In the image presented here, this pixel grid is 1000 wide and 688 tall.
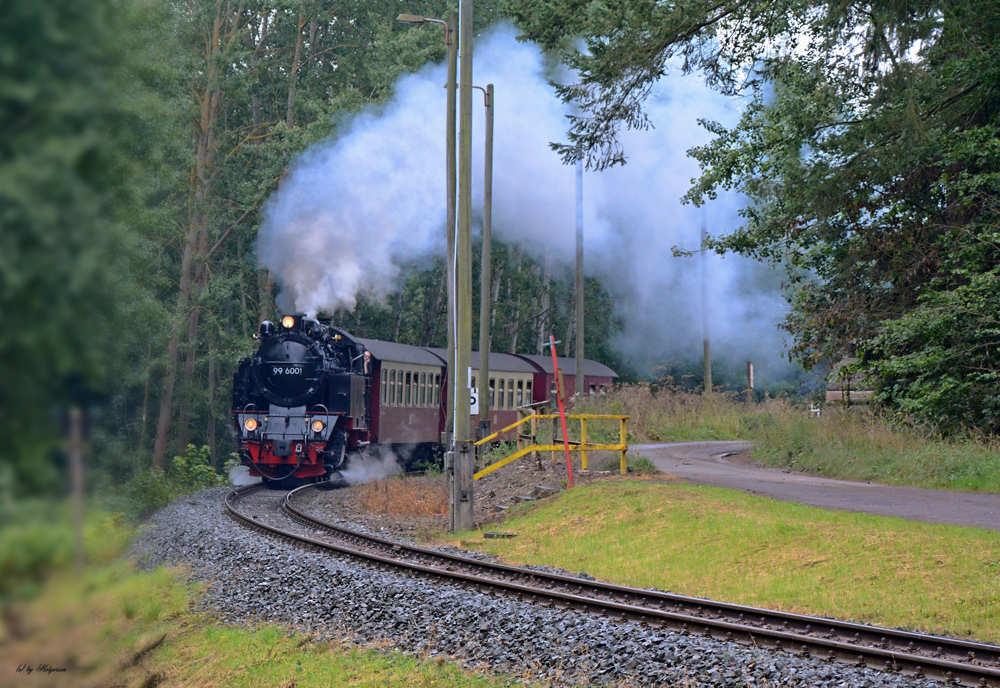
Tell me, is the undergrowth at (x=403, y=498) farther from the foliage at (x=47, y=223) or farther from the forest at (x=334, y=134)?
the foliage at (x=47, y=223)

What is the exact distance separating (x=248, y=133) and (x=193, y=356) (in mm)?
9818

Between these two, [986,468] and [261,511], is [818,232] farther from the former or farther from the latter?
[261,511]

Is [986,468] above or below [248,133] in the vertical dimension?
below

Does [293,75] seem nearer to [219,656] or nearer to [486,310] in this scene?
[486,310]

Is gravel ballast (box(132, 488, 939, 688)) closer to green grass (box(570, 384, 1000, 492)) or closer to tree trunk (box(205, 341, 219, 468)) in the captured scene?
green grass (box(570, 384, 1000, 492))

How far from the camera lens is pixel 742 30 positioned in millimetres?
15742

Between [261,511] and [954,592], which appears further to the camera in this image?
[261,511]

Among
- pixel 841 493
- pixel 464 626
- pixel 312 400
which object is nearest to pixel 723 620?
pixel 464 626

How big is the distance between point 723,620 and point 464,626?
2.10m

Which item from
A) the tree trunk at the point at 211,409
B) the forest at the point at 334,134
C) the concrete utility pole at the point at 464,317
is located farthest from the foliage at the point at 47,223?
the tree trunk at the point at 211,409

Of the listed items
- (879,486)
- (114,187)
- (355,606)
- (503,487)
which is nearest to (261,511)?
(503,487)

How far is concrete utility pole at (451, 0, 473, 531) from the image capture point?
1357 centimetres

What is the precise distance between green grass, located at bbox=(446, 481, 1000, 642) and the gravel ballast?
2146mm

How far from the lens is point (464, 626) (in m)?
7.78
